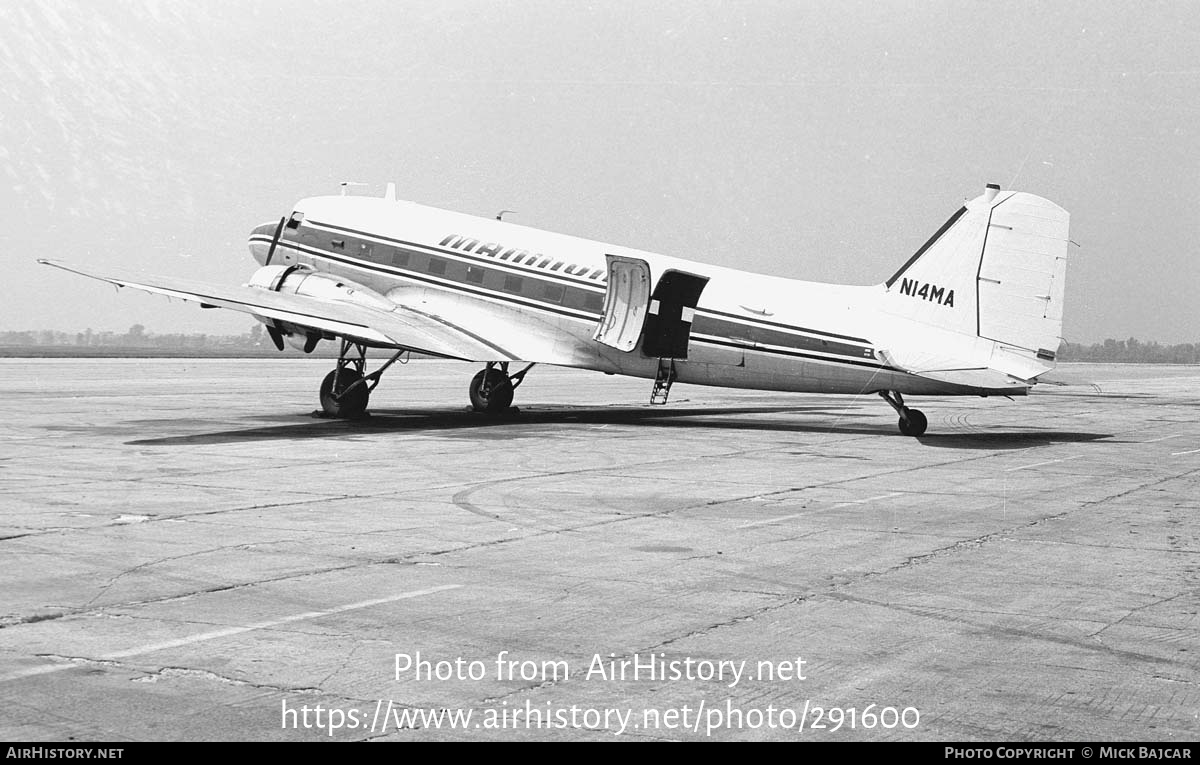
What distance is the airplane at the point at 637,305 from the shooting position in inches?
963

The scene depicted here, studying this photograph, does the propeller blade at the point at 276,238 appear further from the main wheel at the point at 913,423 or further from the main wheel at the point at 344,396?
the main wheel at the point at 913,423

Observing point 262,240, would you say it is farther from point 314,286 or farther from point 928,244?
point 928,244

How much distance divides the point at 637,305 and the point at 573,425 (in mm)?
3055

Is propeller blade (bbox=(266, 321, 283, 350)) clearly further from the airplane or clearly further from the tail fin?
the tail fin

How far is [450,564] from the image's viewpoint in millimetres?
11562

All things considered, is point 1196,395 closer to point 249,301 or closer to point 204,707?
point 249,301

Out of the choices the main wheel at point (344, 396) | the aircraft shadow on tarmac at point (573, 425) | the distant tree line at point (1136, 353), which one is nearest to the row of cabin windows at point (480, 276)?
the aircraft shadow on tarmac at point (573, 425)

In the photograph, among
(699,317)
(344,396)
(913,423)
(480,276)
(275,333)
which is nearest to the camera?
(913,423)

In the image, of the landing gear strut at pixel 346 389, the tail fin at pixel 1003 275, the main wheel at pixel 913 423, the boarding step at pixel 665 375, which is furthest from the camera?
the landing gear strut at pixel 346 389

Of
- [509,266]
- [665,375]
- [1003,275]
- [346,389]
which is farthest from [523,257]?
[1003,275]

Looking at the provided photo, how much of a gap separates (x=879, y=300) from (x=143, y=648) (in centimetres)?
1961

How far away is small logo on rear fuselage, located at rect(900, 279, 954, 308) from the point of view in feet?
81.5

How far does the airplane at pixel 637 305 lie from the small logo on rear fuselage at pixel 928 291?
3 cm

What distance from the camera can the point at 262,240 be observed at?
1320 inches
